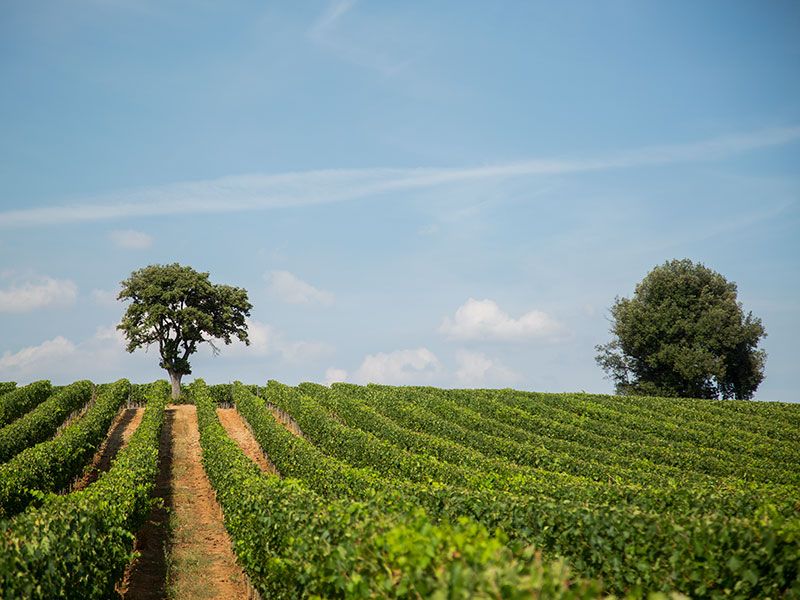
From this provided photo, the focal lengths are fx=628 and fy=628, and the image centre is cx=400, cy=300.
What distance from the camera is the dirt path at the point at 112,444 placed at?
1197 inches

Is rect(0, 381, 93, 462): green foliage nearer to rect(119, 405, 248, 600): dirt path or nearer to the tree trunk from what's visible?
rect(119, 405, 248, 600): dirt path

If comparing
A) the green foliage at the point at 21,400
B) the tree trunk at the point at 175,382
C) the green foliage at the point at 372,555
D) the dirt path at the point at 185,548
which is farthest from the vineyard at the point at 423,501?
the tree trunk at the point at 175,382

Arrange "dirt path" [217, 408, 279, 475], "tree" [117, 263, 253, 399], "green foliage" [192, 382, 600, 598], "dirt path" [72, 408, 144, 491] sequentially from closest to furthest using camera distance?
"green foliage" [192, 382, 600, 598]
"dirt path" [72, 408, 144, 491]
"dirt path" [217, 408, 279, 475]
"tree" [117, 263, 253, 399]

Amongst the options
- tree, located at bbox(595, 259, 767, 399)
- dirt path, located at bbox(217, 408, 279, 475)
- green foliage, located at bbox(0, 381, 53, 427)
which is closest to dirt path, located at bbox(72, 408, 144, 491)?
green foliage, located at bbox(0, 381, 53, 427)

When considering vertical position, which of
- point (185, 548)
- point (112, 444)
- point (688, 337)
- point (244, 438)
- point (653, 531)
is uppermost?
point (688, 337)

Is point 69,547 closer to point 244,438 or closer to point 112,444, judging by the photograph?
point 112,444

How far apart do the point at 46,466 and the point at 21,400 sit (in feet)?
83.2

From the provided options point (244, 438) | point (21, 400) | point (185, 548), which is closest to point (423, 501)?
point (185, 548)

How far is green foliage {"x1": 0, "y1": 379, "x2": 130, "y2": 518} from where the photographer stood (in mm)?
21578

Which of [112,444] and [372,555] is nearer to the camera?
[372,555]

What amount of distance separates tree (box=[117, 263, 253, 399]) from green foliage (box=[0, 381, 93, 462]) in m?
13.2

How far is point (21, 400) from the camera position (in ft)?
148

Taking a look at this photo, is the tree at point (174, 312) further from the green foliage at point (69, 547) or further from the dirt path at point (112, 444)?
the green foliage at point (69, 547)

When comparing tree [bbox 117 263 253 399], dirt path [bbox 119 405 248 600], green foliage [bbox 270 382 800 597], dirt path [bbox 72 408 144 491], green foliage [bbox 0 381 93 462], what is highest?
tree [bbox 117 263 253 399]
